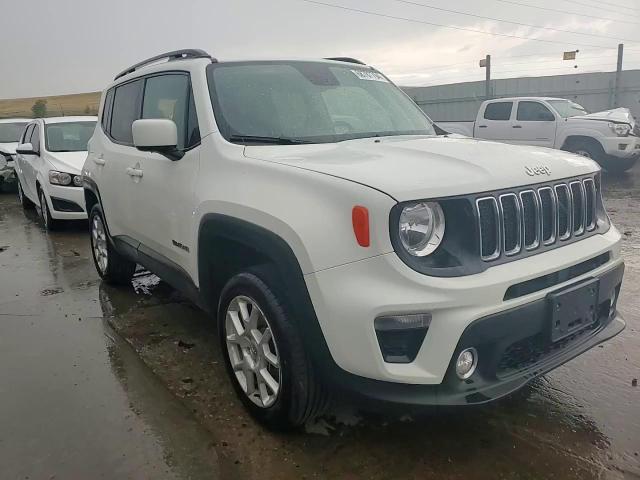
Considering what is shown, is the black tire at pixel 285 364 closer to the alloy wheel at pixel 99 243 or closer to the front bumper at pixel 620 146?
the alloy wheel at pixel 99 243

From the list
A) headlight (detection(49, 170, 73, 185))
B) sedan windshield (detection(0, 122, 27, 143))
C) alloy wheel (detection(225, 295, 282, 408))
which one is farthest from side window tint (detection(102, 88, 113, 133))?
sedan windshield (detection(0, 122, 27, 143))

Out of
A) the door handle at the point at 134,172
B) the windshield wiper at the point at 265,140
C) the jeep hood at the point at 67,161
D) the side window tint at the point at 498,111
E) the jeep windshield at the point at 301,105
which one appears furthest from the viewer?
the side window tint at the point at 498,111

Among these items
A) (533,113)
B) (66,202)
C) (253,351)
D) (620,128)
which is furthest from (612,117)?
(253,351)

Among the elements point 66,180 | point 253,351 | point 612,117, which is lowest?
point 253,351

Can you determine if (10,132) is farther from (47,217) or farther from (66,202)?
(66,202)

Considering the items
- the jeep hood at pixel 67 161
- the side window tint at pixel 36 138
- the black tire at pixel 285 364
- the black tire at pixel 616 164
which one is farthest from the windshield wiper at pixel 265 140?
the black tire at pixel 616 164

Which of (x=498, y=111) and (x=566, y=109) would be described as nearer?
(x=566, y=109)

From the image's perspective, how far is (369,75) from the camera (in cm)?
407

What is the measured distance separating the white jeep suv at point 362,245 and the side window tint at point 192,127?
1.0 inches

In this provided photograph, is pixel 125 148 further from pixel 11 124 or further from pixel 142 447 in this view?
pixel 11 124

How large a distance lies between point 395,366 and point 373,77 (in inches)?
99.1

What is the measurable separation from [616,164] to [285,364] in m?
11.5

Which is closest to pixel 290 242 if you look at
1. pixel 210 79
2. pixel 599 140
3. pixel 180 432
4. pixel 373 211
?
pixel 373 211

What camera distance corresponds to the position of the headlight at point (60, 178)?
25.4 feet
